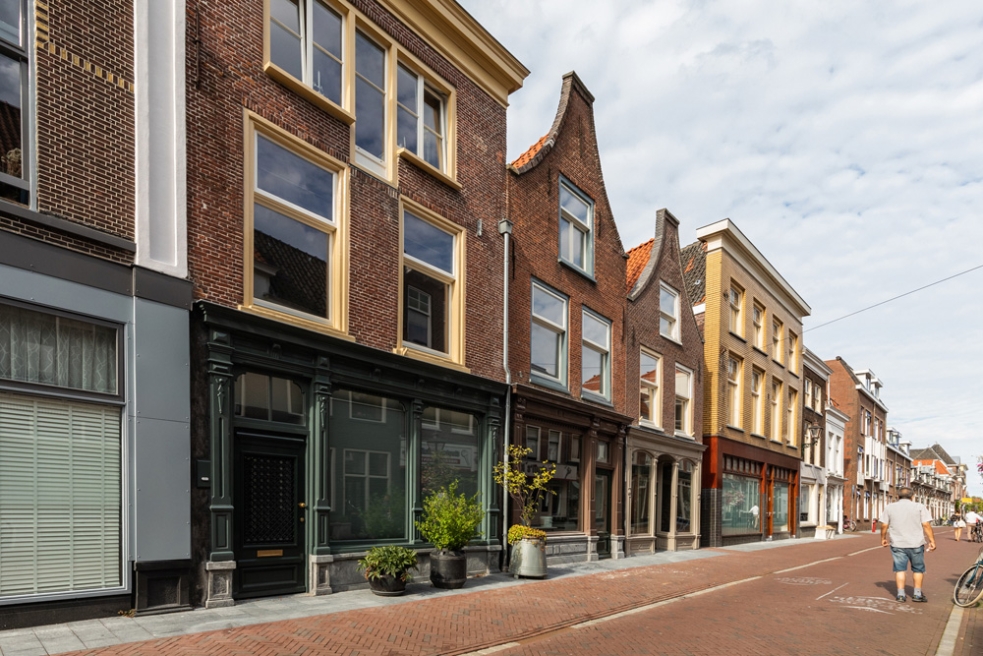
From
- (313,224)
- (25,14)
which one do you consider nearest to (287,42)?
(313,224)

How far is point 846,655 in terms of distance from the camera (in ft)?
25.3

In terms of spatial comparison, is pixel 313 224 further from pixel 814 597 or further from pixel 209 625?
pixel 814 597

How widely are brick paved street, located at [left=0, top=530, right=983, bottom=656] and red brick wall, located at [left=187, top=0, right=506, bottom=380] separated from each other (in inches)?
167

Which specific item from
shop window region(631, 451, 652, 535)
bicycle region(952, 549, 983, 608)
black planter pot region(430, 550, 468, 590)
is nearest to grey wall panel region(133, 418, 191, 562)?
black planter pot region(430, 550, 468, 590)

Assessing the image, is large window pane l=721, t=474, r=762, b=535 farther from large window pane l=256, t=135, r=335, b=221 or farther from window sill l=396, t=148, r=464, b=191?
large window pane l=256, t=135, r=335, b=221

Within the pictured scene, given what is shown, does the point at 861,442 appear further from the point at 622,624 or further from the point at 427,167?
the point at 622,624

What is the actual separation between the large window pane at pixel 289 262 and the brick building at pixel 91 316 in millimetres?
1386

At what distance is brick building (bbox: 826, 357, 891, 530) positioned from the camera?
49.5 meters

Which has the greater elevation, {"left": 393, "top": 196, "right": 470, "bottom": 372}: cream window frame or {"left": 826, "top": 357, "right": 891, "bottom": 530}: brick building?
{"left": 393, "top": 196, "right": 470, "bottom": 372}: cream window frame

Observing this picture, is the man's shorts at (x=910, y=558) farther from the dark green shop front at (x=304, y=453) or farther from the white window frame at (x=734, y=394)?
the white window frame at (x=734, y=394)

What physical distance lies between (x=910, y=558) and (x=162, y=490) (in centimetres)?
1125

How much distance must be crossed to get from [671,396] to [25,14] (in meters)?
18.8

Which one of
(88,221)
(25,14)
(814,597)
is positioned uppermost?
(25,14)

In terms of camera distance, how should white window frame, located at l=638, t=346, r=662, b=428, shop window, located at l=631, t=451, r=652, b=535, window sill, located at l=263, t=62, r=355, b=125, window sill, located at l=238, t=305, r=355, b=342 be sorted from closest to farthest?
window sill, located at l=238, t=305, r=355, b=342, window sill, located at l=263, t=62, r=355, b=125, shop window, located at l=631, t=451, r=652, b=535, white window frame, located at l=638, t=346, r=662, b=428
